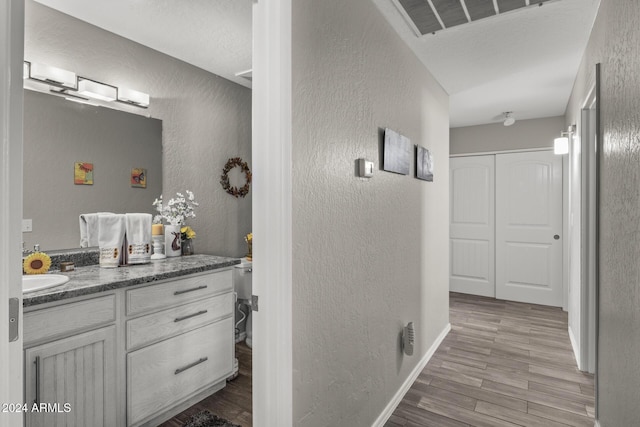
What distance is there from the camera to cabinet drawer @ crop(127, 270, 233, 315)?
6.31ft

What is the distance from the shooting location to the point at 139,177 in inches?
103

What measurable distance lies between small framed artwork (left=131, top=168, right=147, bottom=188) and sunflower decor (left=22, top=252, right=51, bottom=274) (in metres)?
0.81

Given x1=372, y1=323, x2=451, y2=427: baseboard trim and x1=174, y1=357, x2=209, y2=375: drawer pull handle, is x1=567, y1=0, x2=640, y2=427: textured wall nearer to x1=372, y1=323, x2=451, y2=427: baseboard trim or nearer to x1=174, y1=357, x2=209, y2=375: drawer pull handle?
x1=372, y1=323, x2=451, y2=427: baseboard trim

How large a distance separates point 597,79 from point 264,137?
2.02 metres

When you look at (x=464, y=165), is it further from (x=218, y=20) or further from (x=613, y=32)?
(x=218, y=20)

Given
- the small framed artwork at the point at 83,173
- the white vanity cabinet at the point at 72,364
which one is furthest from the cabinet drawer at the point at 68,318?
the small framed artwork at the point at 83,173

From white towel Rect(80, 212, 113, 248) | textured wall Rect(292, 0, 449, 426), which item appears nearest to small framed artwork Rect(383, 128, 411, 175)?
textured wall Rect(292, 0, 449, 426)

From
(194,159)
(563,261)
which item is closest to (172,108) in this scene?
(194,159)

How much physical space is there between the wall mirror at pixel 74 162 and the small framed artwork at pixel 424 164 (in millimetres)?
2070

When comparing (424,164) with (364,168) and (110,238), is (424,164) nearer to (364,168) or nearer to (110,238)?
(364,168)

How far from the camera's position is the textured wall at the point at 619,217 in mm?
1314

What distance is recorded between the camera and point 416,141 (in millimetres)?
2723

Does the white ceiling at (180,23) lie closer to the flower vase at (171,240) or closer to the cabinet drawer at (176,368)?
the flower vase at (171,240)

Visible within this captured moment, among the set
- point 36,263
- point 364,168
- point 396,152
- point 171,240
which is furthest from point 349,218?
point 36,263
